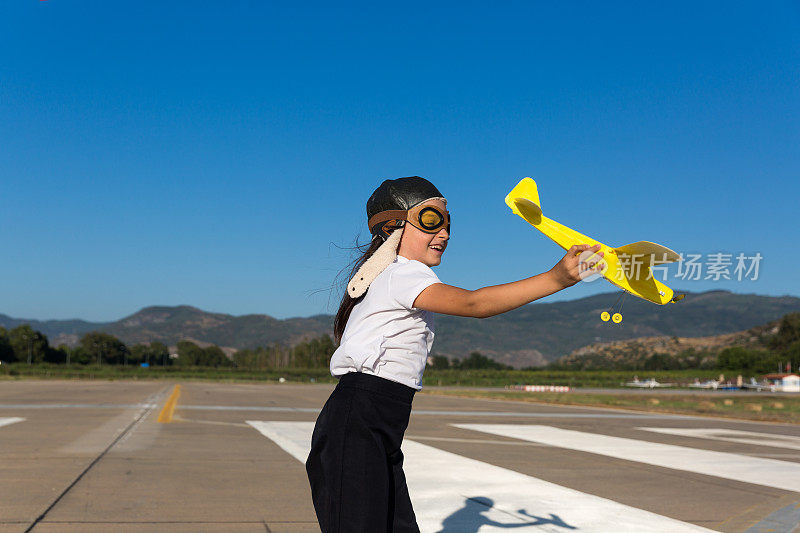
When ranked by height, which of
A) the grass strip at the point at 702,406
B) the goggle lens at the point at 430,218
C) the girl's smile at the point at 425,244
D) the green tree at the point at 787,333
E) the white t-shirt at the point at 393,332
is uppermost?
the green tree at the point at 787,333

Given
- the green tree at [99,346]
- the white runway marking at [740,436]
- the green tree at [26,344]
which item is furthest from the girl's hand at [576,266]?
the green tree at [99,346]

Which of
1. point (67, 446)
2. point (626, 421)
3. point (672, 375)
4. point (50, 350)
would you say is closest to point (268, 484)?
point (67, 446)

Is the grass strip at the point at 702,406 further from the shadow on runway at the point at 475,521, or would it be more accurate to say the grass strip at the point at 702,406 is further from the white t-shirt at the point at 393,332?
the white t-shirt at the point at 393,332

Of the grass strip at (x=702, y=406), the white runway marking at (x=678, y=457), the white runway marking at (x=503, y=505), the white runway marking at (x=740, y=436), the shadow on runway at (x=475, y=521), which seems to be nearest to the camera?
the shadow on runway at (x=475, y=521)

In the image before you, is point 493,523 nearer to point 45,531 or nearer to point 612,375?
point 45,531

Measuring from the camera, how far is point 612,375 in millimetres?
106188

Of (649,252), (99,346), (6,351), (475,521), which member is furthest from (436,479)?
(99,346)

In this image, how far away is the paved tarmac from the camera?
5.75m

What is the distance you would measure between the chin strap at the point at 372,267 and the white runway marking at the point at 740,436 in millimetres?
11817

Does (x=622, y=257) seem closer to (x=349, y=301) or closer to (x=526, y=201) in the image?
(x=526, y=201)

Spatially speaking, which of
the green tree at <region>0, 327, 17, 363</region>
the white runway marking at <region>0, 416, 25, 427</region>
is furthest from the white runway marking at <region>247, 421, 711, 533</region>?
the green tree at <region>0, 327, 17, 363</region>

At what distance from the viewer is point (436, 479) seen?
7664mm

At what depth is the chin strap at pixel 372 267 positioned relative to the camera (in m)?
2.43

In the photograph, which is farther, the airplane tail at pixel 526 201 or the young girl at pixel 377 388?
the young girl at pixel 377 388
